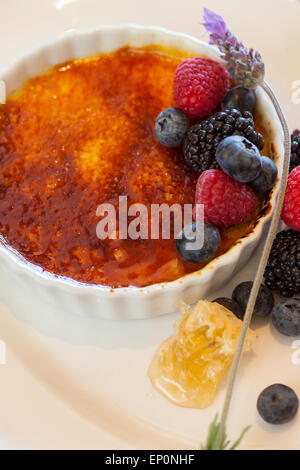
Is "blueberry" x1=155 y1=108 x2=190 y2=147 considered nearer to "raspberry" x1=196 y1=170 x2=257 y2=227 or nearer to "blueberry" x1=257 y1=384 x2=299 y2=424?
"raspberry" x1=196 y1=170 x2=257 y2=227

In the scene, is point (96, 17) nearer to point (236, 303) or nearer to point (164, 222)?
point (164, 222)

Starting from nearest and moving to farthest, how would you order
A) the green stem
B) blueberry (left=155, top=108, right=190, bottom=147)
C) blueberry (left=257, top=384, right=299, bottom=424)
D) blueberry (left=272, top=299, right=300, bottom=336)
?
the green stem → blueberry (left=257, top=384, right=299, bottom=424) → blueberry (left=272, top=299, right=300, bottom=336) → blueberry (left=155, top=108, right=190, bottom=147)

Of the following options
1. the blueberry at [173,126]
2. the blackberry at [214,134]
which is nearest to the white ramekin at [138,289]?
the blackberry at [214,134]

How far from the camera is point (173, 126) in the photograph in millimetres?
1567

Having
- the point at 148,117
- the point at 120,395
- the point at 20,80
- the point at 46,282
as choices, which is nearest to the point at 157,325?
the point at 120,395

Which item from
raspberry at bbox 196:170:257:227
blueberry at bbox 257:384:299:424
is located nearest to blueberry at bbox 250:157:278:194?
raspberry at bbox 196:170:257:227

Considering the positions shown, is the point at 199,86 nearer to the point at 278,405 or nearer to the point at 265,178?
the point at 265,178

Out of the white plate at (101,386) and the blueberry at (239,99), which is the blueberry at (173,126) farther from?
the white plate at (101,386)

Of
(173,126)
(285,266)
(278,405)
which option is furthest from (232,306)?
(173,126)

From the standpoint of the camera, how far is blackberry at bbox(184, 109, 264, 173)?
4.81 ft

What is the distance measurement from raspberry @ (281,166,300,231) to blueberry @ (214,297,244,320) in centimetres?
28

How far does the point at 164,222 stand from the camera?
5.12 ft

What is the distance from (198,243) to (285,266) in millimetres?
260

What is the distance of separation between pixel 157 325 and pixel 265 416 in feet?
1.28
